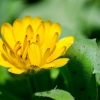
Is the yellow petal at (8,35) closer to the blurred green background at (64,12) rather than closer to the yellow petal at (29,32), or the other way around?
the yellow petal at (29,32)

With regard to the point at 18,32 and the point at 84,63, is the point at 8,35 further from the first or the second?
the point at 84,63

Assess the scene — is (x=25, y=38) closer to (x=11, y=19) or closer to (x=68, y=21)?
(x=11, y=19)

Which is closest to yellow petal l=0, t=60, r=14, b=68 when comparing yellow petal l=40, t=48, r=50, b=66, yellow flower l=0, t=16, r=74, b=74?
yellow flower l=0, t=16, r=74, b=74

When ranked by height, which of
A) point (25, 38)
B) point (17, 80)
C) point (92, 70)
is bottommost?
point (17, 80)

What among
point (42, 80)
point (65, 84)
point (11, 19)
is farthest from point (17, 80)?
point (11, 19)

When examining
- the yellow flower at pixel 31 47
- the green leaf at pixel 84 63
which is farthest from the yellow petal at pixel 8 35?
the green leaf at pixel 84 63

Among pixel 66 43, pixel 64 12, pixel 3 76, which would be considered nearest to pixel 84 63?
pixel 66 43
